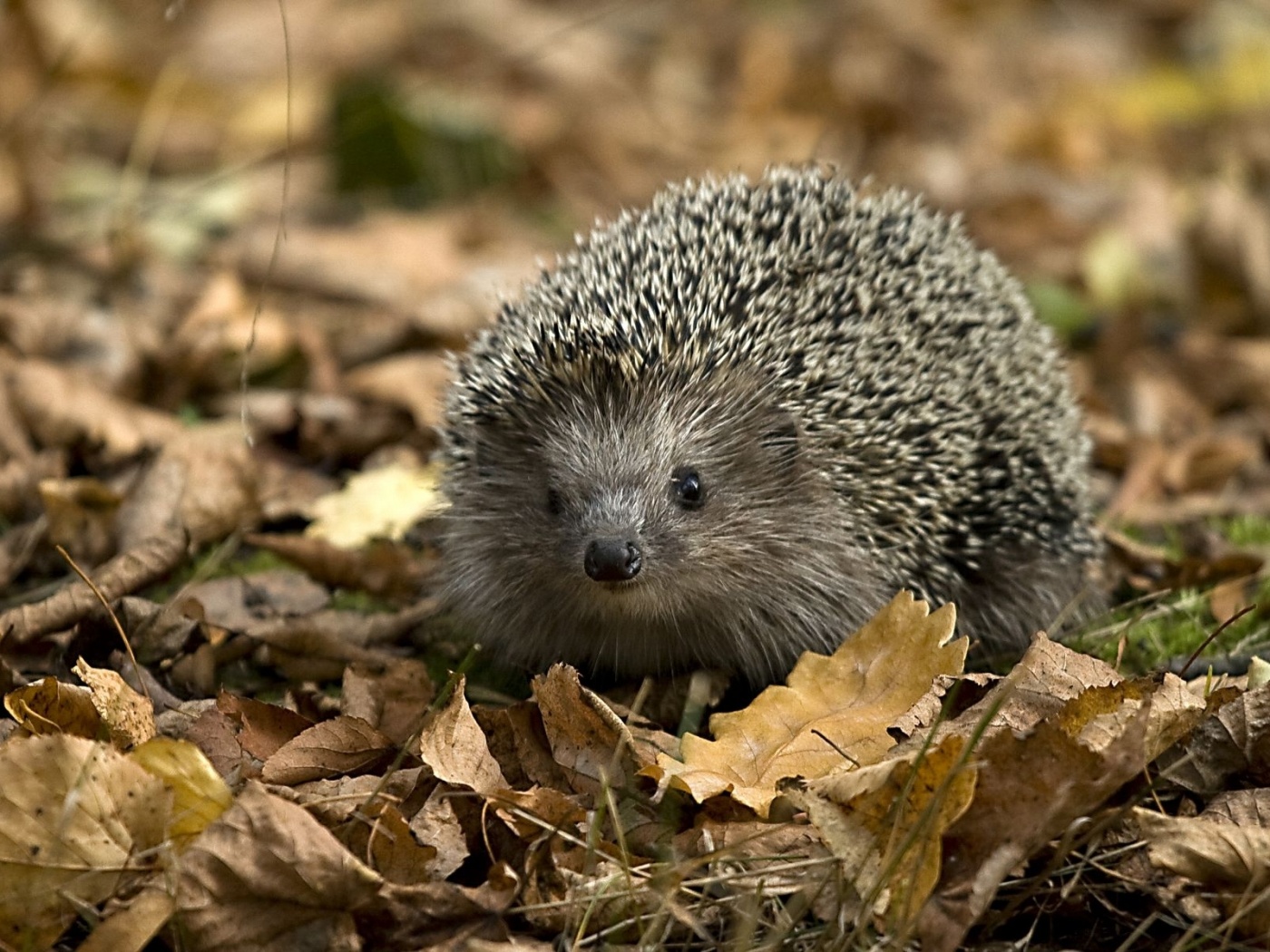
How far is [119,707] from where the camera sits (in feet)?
14.4

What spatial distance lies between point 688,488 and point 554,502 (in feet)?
1.62

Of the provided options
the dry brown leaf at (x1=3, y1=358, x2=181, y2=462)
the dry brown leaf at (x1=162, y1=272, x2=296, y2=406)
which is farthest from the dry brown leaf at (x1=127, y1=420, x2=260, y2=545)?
the dry brown leaf at (x1=162, y1=272, x2=296, y2=406)

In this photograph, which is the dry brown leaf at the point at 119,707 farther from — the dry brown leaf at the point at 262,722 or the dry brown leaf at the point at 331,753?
the dry brown leaf at the point at 331,753

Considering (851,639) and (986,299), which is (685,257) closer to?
(986,299)

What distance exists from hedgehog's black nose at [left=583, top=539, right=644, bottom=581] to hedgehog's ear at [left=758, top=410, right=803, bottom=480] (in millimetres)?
828

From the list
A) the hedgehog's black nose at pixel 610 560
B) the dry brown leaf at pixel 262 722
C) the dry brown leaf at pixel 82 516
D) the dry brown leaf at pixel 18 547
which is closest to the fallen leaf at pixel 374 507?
the dry brown leaf at pixel 82 516

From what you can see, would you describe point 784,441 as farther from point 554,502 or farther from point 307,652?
point 307,652

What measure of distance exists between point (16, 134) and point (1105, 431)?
6.58 m

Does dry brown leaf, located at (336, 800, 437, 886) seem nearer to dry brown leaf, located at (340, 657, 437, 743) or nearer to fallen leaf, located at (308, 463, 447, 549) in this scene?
dry brown leaf, located at (340, 657, 437, 743)

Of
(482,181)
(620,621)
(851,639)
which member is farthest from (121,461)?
(482,181)

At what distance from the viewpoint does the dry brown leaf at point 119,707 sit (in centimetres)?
434

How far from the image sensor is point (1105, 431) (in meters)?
8.11

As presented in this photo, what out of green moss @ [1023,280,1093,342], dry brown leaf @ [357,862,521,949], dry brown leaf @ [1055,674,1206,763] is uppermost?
green moss @ [1023,280,1093,342]

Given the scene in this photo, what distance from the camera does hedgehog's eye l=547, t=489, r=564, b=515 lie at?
540cm
